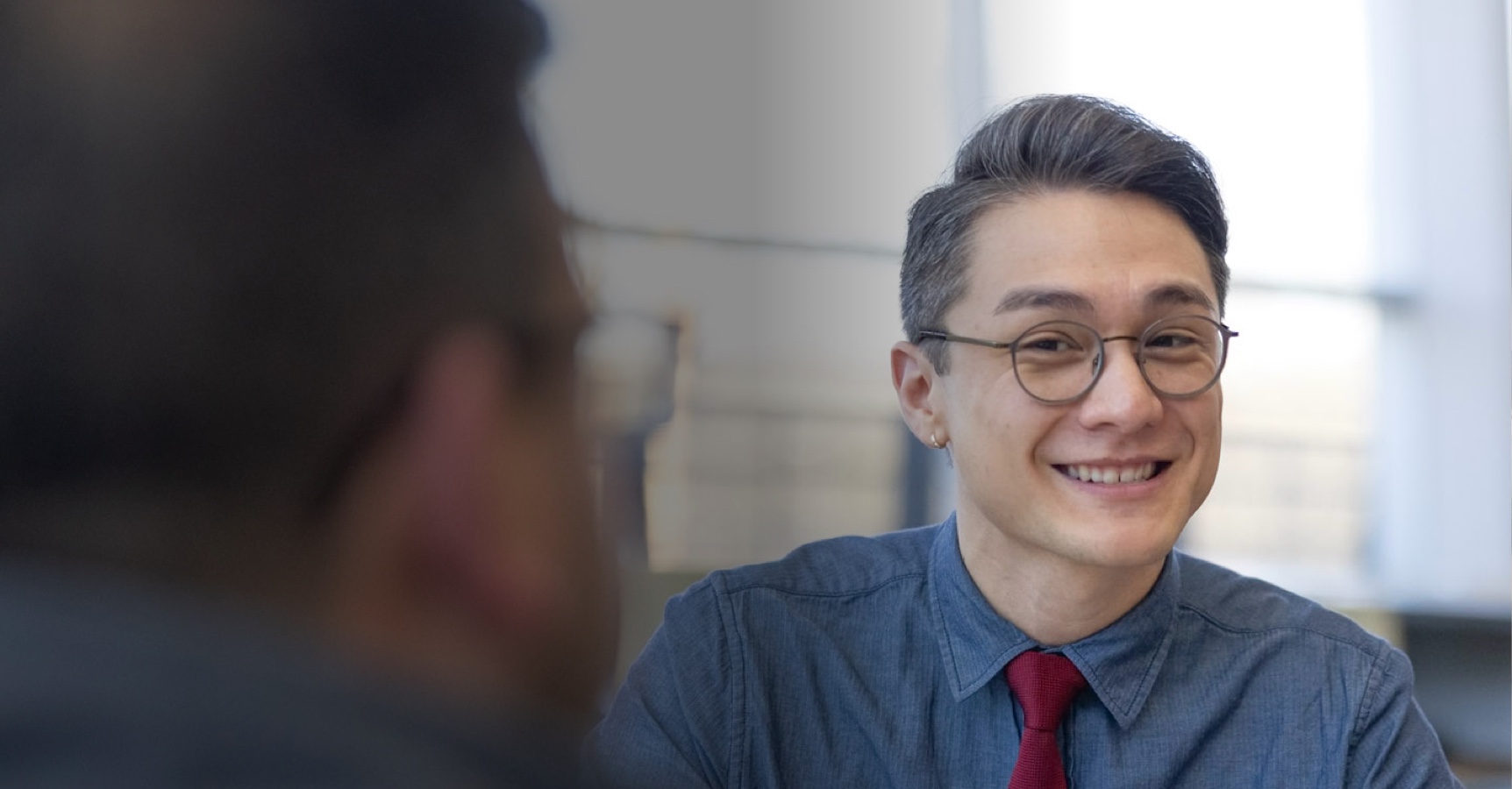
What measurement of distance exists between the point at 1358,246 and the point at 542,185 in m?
3.23

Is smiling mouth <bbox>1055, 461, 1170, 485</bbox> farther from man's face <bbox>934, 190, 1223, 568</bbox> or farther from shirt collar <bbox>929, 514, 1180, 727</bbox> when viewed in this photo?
shirt collar <bbox>929, 514, 1180, 727</bbox>

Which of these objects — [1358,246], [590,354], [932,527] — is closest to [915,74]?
[1358,246]

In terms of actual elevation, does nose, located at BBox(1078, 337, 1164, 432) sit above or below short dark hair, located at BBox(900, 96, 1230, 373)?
below

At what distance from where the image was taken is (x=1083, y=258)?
1.27 metres

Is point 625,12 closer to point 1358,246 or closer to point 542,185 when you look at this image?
point 542,185

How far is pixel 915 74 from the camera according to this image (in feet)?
9.32

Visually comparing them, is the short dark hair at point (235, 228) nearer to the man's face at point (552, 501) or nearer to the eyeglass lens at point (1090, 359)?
the man's face at point (552, 501)

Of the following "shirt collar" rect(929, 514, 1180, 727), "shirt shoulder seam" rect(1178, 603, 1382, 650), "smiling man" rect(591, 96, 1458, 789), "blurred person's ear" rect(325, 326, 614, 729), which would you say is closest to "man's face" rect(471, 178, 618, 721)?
"blurred person's ear" rect(325, 326, 614, 729)

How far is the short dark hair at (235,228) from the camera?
32cm

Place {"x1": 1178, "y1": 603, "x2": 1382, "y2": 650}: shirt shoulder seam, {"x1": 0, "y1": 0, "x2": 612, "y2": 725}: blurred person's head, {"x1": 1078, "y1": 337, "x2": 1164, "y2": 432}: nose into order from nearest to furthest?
{"x1": 0, "y1": 0, "x2": 612, "y2": 725}: blurred person's head, {"x1": 1078, "y1": 337, "x2": 1164, "y2": 432}: nose, {"x1": 1178, "y1": 603, "x2": 1382, "y2": 650}: shirt shoulder seam

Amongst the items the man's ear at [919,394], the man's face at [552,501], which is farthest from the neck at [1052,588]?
the man's face at [552,501]

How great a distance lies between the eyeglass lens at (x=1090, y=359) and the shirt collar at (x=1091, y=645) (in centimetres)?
24

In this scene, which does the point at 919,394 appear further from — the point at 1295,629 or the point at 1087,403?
the point at 1295,629

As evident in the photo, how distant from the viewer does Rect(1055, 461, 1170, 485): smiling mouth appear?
1243 mm
